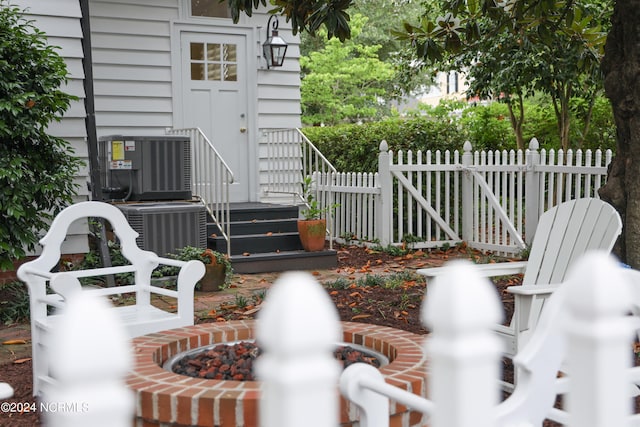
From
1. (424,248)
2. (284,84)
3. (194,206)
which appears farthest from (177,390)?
(284,84)

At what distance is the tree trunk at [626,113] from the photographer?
4793 millimetres

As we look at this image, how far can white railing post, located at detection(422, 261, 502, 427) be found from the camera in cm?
90

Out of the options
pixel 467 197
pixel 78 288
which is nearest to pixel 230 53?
pixel 467 197

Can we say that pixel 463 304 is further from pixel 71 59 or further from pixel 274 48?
pixel 274 48

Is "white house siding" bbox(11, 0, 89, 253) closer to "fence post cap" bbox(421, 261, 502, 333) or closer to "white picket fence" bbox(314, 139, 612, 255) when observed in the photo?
"white picket fence" bbox(314, 139, 612, 255)

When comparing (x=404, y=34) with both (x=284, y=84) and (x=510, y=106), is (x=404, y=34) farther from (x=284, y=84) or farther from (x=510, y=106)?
(x=510, y=106)

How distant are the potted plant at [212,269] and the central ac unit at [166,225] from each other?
0.67 metres

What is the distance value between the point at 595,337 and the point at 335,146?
1131 cm

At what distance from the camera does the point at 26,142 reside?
20.9 ft

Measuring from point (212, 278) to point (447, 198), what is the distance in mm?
3973

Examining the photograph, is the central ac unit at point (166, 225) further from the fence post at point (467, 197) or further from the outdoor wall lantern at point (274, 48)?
the fence post at point (467, 197)

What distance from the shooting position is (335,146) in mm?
12180

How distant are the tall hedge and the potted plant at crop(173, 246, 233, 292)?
4.56 feet

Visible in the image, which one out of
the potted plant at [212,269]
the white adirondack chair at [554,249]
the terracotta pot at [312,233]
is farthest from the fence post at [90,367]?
the terracotta pot at [312,233]
